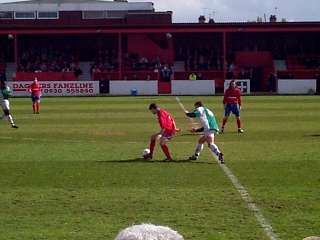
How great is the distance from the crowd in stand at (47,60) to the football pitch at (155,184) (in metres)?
31.8

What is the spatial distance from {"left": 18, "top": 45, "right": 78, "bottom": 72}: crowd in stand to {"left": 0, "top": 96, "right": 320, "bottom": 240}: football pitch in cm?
3184

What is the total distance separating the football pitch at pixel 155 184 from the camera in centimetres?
1048

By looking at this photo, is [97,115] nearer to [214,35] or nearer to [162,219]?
[162,219]

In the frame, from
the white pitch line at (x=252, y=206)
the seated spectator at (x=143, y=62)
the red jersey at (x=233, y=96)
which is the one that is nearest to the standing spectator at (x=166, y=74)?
the seated spectator at (x=143, y=62)

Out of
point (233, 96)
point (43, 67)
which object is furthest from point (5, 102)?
point (43, 67)

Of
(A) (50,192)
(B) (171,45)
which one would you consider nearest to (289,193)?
(A) (50,192)

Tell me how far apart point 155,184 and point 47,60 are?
48.5 metres

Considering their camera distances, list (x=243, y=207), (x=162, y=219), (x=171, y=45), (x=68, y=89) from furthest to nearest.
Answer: (x=171, y=45), (x=68, y=89), (x=243, y=207), (x=162, y=219)

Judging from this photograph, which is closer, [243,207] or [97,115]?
[243,207]

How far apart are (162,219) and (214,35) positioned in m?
53.4

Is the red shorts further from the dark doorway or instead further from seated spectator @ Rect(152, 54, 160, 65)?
the dark doorway

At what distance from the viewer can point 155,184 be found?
14039 mm

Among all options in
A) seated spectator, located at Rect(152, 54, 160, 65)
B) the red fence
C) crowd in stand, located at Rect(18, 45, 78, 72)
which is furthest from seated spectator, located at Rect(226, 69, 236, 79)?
crowd in stand, located at Rect(18, 45, 78, 72)

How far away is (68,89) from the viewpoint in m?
53.2
